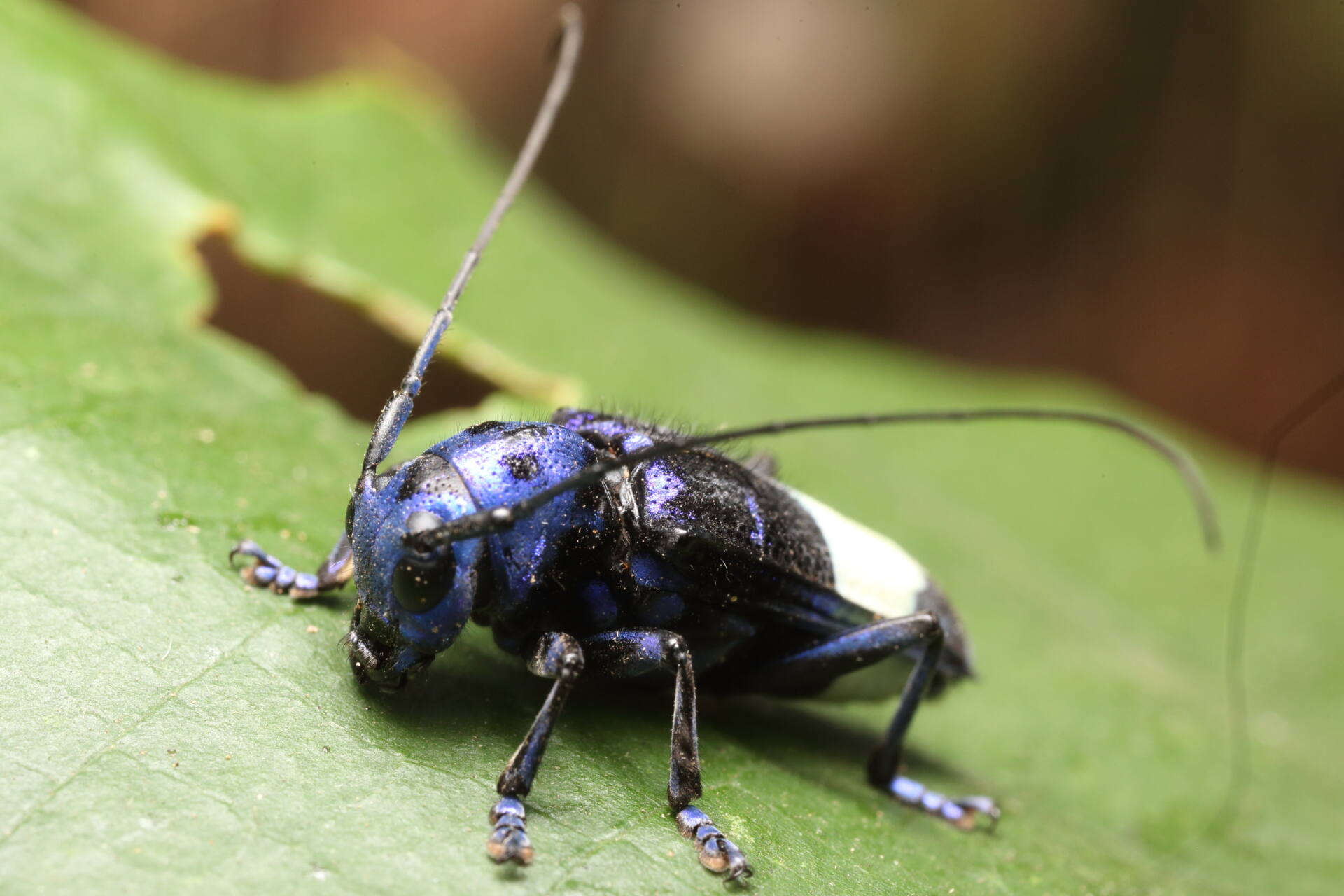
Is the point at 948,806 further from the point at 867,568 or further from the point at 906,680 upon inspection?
the point at 867,568

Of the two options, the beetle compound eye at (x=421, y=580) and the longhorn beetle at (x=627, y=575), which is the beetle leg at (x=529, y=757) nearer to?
the longhorn beetle at (x=627, y=575)

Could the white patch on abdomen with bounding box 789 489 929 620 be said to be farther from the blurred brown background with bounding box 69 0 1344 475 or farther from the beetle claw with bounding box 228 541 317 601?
the blurred brown background with bounding box 69 0 1344 475

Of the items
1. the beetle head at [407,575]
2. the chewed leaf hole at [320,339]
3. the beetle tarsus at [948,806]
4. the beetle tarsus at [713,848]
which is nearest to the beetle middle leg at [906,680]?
the beetle tarsus at [948,806]

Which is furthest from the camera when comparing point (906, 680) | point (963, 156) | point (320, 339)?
point (963, 156)

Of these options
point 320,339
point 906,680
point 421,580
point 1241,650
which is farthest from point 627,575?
point 1241,650

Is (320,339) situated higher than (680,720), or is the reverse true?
(320,339)

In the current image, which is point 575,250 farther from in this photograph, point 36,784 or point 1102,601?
point 36,784

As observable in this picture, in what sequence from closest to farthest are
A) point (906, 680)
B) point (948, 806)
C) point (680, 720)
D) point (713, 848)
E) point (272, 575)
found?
1. point (713, 848)
2. point (680, 720)
3. point (272, 575)
4. point (948, 806)
5. point (906, 680)
